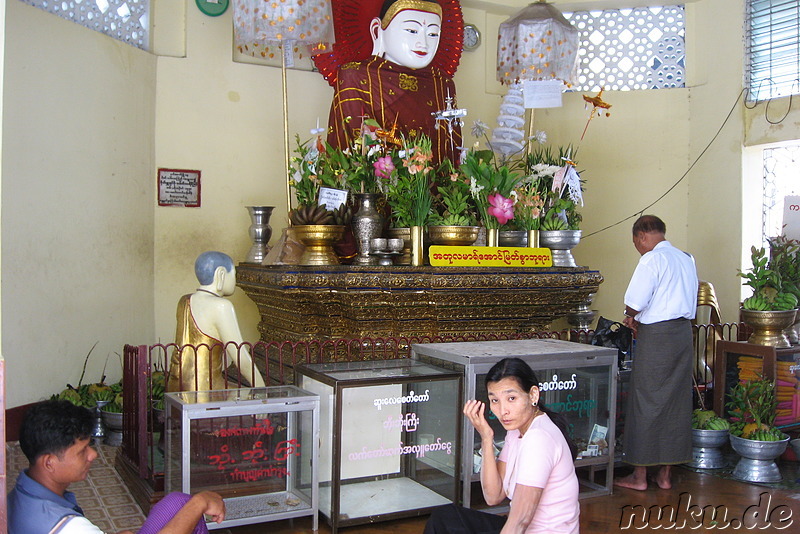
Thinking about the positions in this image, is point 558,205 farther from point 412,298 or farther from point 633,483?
point 633,483

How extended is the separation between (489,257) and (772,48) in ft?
10.7

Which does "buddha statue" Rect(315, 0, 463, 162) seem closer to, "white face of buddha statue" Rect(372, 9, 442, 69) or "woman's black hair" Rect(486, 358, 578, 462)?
"white face of buddha statue" Rect(372, 9, 442, 69)

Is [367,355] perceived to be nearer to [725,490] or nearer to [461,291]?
[461,291]

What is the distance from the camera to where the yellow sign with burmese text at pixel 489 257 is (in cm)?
492

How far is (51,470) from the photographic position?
2217mm

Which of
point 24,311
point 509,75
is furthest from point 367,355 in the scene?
point 509,75

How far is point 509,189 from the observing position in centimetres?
531

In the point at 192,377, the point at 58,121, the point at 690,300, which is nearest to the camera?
the point at 192,377

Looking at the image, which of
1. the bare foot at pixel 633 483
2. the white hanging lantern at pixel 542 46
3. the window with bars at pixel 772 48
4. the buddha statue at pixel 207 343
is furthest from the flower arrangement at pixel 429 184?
the window with bars at pixel 772 48

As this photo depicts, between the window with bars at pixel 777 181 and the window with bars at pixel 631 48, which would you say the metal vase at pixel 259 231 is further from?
the window with bars at pixel 777 181

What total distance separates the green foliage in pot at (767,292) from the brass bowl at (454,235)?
1.72 metres

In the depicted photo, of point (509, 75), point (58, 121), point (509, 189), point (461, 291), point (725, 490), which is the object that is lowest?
point (725, 490)

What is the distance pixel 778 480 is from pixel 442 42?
407cm

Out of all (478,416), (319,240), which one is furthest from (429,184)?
(478,416)
